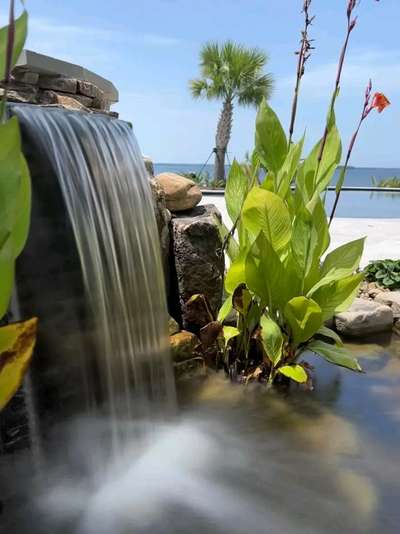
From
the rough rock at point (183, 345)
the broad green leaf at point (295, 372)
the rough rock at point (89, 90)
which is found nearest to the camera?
the broad green leaf at point (295, 372)

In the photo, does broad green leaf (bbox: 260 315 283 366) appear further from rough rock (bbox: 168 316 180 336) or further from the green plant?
the green plant

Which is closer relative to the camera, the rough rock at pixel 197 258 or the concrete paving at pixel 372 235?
the rough rock at pixel 197 258

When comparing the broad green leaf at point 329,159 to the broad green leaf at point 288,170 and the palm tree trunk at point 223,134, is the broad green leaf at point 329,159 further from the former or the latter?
the palm tree trunk at point 223,134

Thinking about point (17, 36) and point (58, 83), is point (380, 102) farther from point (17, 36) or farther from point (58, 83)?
point (58, 83)

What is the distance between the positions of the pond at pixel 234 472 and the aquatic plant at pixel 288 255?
23 cm

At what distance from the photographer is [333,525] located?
→ 1.62 metres

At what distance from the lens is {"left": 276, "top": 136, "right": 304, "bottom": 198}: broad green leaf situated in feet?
8.18

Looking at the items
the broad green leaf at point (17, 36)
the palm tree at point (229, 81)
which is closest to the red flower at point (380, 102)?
the broad green leaf at point (17, 36)

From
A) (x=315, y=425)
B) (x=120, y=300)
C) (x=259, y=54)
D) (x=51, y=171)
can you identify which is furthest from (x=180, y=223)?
(x=259, y=54)

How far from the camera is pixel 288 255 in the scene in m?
2.46

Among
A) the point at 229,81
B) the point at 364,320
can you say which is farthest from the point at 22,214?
the point at 229,81

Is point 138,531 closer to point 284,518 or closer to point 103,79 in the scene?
point 284,518

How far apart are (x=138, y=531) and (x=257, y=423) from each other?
31.0 inches

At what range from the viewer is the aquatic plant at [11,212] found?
845 millimetres
